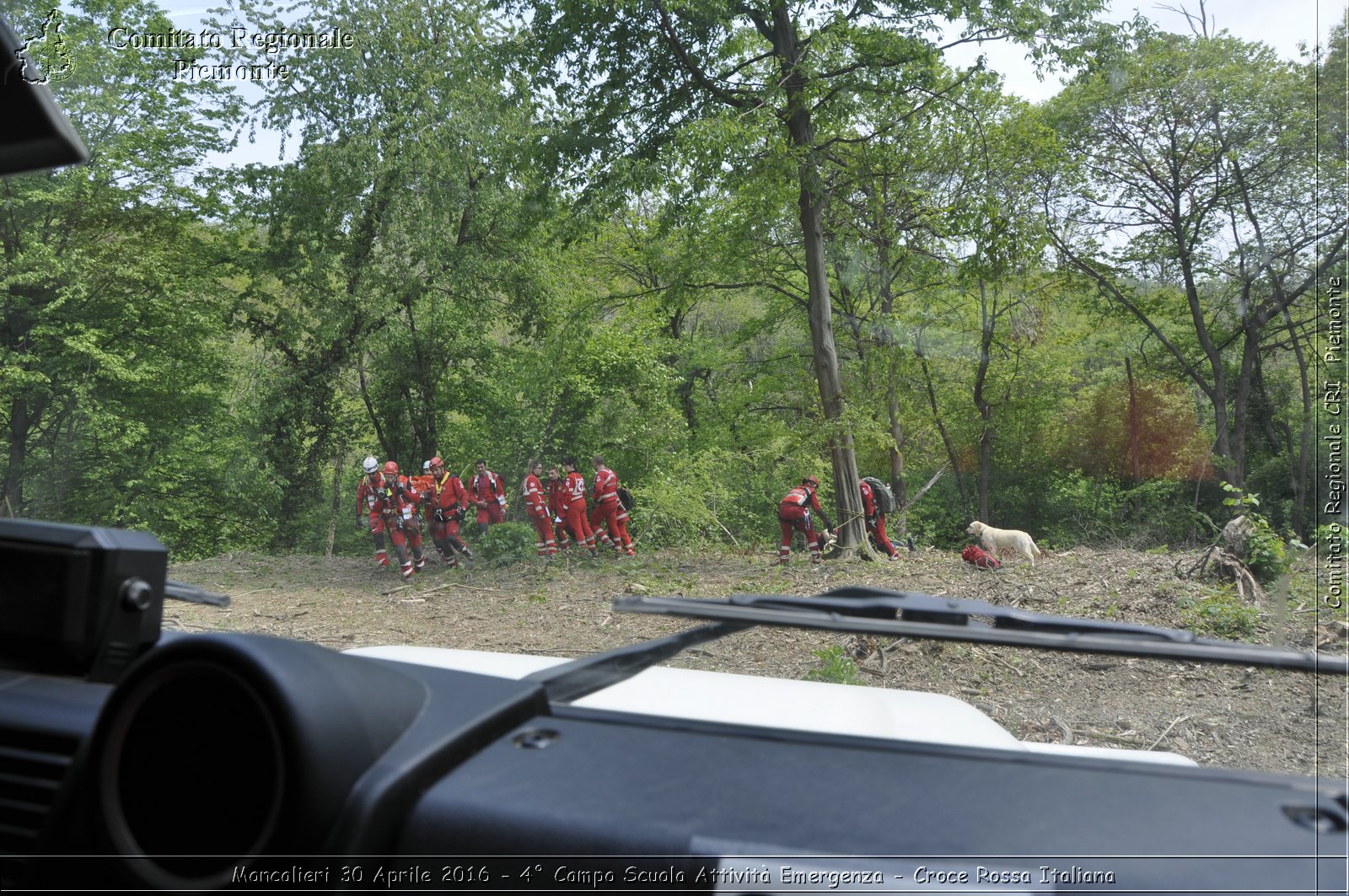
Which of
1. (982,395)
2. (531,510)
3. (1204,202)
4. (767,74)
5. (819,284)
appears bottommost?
(531,510)

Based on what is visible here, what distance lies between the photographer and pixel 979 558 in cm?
659

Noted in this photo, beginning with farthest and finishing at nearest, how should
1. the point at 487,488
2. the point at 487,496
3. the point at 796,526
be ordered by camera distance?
the point at 487,488
the point at 487,496
the point at 796,526

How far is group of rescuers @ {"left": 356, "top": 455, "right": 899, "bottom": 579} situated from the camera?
8.38 metres

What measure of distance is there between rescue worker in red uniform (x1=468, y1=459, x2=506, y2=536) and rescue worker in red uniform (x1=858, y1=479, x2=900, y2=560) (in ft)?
19.9

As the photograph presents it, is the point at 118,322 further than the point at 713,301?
No

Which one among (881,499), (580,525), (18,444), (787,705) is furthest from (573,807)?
(580,525)

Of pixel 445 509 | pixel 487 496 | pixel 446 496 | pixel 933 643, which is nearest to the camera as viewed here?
pixel 933 643

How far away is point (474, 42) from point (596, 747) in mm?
11181

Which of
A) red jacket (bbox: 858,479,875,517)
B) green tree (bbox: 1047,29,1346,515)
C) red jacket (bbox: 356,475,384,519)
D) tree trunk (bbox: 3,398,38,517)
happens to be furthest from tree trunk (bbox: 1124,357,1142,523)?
red jacket (bbox: 356,475,384,519)

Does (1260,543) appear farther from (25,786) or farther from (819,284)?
(819,284)

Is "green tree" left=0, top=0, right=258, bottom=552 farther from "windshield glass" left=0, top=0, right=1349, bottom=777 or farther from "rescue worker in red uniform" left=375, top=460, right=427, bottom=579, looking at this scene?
"rescue worker in red uniform" left=375, top=460, right=427, bottom=579

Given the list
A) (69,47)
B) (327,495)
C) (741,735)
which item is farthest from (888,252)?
(741,735)

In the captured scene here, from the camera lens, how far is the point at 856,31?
373 inches

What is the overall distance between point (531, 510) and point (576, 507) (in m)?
Answer: 0.94
